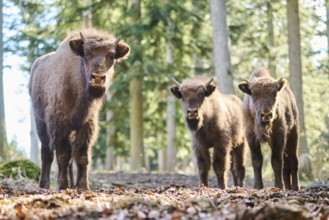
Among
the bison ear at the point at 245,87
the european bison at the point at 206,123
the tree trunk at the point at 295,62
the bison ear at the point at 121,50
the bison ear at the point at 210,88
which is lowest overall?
the european bison at the point at 206,123

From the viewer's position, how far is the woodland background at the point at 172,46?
64.8ft

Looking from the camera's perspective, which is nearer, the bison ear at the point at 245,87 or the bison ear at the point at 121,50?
the bison ear at the point at 121,50

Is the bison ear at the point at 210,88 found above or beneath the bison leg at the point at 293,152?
above

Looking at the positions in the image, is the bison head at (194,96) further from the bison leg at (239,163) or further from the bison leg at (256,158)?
the bison leg at (239,163)


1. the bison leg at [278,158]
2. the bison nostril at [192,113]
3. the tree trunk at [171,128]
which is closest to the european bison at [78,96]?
the bison nostril at [192,113]

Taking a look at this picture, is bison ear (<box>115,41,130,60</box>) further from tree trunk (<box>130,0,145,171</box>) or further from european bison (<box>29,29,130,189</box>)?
tree trunk (<box>130,0,145,171</box>)

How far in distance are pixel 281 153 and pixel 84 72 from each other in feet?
13.0

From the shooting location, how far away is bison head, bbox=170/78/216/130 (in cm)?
1113

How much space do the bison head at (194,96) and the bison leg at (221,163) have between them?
0.77 metres

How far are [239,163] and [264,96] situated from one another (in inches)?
134

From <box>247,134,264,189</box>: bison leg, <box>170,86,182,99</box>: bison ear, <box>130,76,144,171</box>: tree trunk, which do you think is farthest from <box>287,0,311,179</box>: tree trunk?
<box>247,134,264,189</box>: bison leg

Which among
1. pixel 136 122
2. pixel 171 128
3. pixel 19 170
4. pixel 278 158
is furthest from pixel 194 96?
pixel 171 128

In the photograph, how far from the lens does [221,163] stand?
38.1 feet

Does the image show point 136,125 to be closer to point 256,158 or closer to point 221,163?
point 221,163
